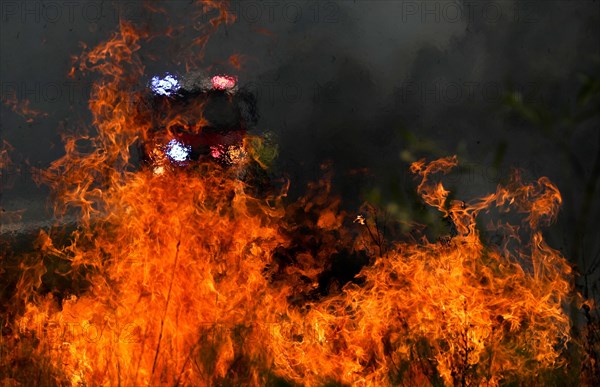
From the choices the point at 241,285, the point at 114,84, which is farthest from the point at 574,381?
the point at 114,84

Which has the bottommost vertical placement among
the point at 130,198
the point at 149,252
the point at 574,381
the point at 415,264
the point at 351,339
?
the point at 574,381

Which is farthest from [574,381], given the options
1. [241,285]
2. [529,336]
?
[241,285]

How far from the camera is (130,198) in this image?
25.7 feet

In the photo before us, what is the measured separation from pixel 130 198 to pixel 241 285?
5.38 ft

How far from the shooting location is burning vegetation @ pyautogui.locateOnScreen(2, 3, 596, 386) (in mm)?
7199

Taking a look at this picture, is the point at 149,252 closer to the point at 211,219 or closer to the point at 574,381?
the point at 211,219

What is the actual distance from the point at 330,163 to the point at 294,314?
10.6 feet

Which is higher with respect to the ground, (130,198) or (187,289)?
(130,198)

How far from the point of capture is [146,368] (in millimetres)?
7211

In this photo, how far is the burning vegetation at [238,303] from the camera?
720 centimetres

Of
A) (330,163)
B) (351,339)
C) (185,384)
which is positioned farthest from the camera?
(330,163)

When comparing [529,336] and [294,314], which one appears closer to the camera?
[529,336]

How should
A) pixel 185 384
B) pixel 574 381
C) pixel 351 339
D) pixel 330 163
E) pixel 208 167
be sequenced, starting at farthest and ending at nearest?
1. pixel 330 163
2. pixel 208 167
3. pixel 351 339
4. pixel 574 381
5. pixel 185 384

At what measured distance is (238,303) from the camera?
7648mm
